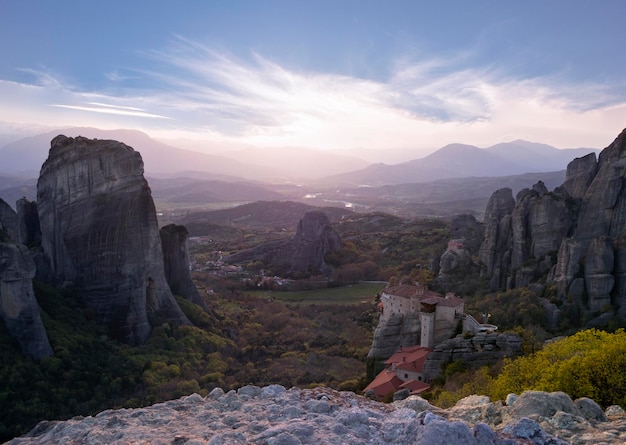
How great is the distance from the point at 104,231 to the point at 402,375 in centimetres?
2402

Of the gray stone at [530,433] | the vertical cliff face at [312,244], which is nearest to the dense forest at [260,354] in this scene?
the gray stone at [530,433]

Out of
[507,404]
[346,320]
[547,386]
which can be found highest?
[507,404]

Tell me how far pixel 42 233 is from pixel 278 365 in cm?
2178

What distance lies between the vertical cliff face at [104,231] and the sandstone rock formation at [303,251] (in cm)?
4055

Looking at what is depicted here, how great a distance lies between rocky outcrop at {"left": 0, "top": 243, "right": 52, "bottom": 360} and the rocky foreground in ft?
53.0

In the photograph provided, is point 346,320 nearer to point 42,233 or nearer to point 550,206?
point 550,206

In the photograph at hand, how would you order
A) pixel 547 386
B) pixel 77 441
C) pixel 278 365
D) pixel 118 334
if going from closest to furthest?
pixel 77 441 < pixel 547 386 < pixel 118 334 < pixel 278 365

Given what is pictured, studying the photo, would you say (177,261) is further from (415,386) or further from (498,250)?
(498,250)

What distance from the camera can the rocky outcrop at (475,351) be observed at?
79.5 ft

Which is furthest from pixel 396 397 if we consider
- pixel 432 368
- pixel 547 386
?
pixel 547 386

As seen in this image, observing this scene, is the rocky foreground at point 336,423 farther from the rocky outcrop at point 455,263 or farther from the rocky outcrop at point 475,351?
the rocky outcrop at point 455,263

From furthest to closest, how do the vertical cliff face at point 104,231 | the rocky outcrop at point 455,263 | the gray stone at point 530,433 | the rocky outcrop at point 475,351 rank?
the rocky outcrop at point 455,263 < the vertical cliff face at point 104,231 < the rocky outcrop at point 475,351 < the gray stone at point 530,433

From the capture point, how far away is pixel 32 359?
85.0ft

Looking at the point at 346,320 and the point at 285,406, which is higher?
the point at 285,406
